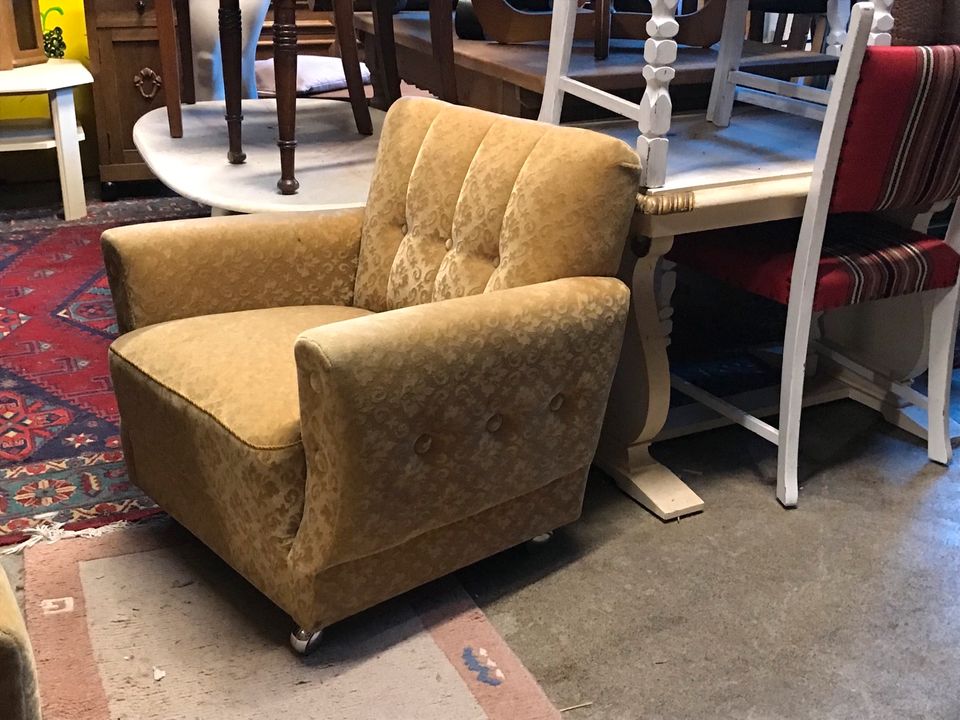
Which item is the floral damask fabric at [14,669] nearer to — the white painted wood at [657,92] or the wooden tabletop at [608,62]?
the white painted wood at [657,92]

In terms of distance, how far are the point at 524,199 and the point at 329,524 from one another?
633 mm

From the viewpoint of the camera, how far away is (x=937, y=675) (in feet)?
5.20

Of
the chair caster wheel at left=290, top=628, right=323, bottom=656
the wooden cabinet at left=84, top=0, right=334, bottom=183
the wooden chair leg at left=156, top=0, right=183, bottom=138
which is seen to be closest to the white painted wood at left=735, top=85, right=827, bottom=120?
the chair caster wheel at left=290, top=628, right=323, bottom=656

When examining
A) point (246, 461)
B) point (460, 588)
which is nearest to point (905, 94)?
point (460, 588)

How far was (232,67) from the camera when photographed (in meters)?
2.49

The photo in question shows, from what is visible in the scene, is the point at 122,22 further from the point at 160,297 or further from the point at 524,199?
the point at 524,199

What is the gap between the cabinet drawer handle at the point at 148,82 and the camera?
3844 mm

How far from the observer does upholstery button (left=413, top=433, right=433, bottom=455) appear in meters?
1.49

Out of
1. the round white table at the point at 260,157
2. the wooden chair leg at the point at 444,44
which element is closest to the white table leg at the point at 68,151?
the round white table at the point at 260,157

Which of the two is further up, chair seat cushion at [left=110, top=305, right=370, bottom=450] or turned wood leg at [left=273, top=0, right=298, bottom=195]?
turned wood leg at [left=273, top=0, right=298, bottom=195]

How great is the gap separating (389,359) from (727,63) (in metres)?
1.39

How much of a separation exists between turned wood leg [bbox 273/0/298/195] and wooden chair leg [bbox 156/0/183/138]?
71cm

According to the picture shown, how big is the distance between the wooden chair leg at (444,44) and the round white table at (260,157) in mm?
303

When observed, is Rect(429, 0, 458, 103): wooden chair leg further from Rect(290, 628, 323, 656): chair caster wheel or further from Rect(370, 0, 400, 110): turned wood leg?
Rect(290, 628, 323, 656): chair caster wheel
